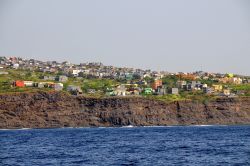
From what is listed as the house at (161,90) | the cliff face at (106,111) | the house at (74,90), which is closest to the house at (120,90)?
the house at (161,90)

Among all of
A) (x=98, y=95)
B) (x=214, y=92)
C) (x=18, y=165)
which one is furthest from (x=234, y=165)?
(x=214, y=92)

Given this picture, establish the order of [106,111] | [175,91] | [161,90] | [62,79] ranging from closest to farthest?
1. [106,111]
2. [175,91]
3. [161,90]
4. [62,79]

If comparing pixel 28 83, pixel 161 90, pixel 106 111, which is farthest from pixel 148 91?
pixel 106 111

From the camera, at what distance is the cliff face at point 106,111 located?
14300 centimetres

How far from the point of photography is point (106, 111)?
471ft

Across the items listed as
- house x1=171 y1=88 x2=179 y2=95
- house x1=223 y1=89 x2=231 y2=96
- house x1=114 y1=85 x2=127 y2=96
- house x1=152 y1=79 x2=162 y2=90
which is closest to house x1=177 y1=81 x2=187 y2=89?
house x1=152 y1=79 x2=162 y2=90

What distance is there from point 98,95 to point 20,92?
1822cm

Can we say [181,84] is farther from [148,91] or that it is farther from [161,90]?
[148,91]

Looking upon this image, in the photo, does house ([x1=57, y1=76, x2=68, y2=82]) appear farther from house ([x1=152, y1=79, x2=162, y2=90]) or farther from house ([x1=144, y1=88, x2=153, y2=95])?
house ([x1=144, y1=88, x2=153, y2=95])

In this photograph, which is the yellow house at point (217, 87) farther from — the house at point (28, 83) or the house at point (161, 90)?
the house at point (28, 83)

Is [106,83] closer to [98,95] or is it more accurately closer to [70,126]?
[98,95]

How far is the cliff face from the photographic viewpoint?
143 meters

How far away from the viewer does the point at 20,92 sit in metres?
149

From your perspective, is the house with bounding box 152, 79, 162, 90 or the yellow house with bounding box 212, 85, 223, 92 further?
the house with bounding box 152, 79, 162, 90
